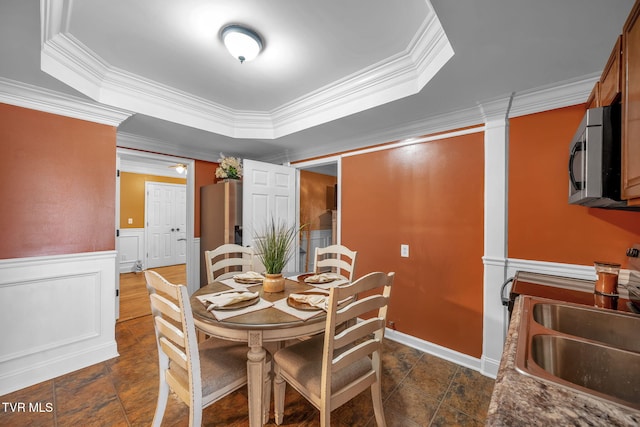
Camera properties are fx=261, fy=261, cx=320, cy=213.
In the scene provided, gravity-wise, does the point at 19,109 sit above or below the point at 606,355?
above

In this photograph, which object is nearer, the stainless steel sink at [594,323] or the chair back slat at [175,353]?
the stainless steel sink at [594,323]

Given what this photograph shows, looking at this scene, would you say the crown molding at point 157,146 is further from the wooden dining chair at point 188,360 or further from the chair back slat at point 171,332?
the chair back slat at point 171,332

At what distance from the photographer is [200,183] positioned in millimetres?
3684

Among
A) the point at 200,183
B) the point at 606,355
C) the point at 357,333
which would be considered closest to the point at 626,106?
the point at 606,355

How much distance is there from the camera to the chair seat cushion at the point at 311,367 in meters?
1.30

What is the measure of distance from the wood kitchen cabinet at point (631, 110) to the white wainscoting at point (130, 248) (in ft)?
22.7

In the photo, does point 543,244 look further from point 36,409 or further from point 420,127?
point 36,409

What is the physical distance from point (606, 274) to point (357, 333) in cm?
137

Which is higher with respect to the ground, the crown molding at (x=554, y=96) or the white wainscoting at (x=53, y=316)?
the crown molding at (x=554, y=96)

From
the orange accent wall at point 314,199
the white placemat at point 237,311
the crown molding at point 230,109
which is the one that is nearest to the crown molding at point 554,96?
the crown molding at point 230,109


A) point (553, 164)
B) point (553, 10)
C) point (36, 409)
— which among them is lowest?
point (36, 409)

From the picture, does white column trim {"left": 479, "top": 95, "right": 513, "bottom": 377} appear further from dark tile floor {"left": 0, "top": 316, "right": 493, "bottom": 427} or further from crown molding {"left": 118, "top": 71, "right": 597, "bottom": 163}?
dark tile floor {"left": 0, "top": 316, "right": 493, "bottom": 427}

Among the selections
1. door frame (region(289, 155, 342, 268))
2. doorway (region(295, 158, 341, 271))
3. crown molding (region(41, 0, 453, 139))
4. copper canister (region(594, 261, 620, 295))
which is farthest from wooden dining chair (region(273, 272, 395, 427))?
doorway (region(295, 158, 341, 271))

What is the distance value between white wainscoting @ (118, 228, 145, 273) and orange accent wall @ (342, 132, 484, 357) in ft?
16.9
